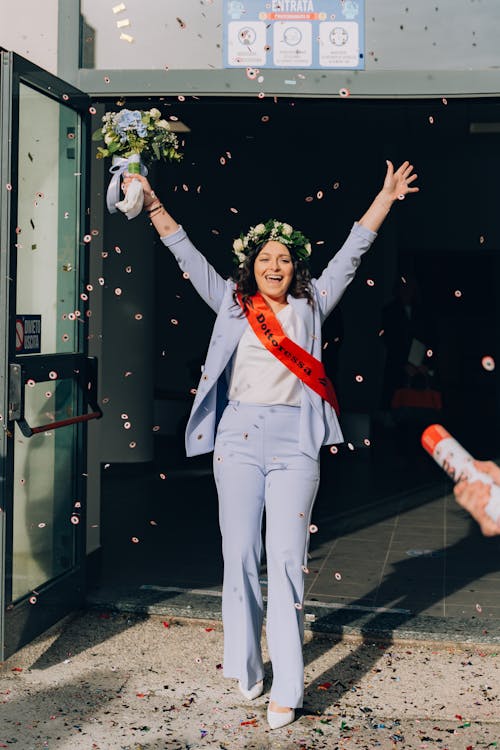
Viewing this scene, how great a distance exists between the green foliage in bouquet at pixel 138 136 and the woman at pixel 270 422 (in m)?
0.23

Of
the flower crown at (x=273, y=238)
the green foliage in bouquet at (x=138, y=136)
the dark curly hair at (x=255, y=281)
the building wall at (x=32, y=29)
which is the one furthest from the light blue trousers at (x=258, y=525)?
the building wall at (x=32, y=29)

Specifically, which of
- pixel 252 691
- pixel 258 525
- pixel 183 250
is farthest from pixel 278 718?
pixel 183 250

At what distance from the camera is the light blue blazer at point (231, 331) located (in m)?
4.17

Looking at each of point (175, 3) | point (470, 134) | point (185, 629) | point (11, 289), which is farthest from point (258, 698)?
point (470, 134)

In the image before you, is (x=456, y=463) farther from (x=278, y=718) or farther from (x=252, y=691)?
(x=252, y=691)

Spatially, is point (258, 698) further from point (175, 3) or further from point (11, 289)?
point (175, 3)

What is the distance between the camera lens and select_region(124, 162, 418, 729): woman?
161 inches

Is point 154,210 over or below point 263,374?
over

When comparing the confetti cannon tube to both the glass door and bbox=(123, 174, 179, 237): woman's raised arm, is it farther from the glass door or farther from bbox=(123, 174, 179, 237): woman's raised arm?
the glass door

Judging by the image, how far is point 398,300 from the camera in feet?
32.7

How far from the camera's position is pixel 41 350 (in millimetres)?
4918

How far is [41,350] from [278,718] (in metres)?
1.90

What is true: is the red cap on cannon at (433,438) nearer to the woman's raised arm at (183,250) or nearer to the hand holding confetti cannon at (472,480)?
the hand holding confetti cannon at (472,480)

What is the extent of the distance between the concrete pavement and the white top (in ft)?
3.74
